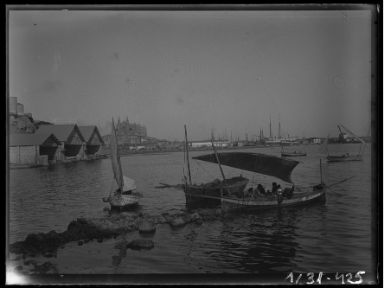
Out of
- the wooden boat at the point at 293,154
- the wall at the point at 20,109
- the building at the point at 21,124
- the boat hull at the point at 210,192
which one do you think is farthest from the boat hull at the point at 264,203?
the wall at the point at 20,109

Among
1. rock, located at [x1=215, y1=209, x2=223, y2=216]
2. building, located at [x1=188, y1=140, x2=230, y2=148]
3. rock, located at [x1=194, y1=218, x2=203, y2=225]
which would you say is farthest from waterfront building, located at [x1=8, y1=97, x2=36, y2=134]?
rock, located at [x1=215, y1=209, x2=223, y2=216]

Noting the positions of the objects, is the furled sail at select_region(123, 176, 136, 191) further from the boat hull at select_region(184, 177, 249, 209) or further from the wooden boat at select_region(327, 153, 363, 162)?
the wooden boat at select_region(327, 153, 363, 162)

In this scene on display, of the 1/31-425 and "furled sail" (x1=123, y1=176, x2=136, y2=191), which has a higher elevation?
"furled sail" (x1=123, y1=176, x2=136, y2=191)

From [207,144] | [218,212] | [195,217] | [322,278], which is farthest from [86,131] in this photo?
[322,278]

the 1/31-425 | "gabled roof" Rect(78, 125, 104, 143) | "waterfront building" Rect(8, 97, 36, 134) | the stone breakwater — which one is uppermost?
"waterfront building" Rect(8, 97, 36, 134)

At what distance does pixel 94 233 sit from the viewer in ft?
22.1

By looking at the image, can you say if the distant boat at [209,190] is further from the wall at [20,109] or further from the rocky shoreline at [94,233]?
the wall at [20,109]

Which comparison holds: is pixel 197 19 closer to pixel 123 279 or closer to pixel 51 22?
pixel 51 22

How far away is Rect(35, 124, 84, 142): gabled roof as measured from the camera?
668 centimetres

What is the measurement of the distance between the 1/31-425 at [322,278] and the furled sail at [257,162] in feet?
7.03

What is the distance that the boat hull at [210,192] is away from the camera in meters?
7.27

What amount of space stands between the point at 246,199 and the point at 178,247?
2273 mm

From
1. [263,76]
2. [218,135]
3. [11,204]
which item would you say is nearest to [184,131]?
[218,135]

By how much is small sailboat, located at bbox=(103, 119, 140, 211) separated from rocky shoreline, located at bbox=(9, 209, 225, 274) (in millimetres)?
228
